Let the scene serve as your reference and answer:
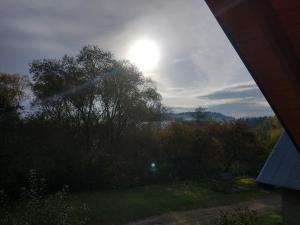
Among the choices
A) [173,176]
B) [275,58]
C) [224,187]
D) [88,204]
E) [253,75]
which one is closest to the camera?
[275,58]

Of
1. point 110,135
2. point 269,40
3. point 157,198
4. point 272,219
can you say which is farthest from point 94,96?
point 269,40

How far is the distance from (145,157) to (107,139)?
3653mm

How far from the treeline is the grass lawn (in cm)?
183

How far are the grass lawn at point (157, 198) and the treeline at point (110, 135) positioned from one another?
183 centimetres

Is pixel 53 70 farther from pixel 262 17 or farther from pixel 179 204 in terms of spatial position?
pixel 262 17

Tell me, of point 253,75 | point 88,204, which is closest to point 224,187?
point 88,204

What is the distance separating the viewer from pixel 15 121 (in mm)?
20281

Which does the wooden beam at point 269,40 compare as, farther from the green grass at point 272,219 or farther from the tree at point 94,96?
the tree at point 94,96

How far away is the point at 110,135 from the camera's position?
2822cm

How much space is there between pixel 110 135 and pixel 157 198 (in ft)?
28.5

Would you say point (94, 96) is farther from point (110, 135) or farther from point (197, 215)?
point (197, 215)

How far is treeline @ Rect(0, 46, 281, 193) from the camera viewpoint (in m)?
22.5

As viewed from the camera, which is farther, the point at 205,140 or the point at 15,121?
the point at 205,140

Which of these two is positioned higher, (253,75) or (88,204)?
(253,75)
